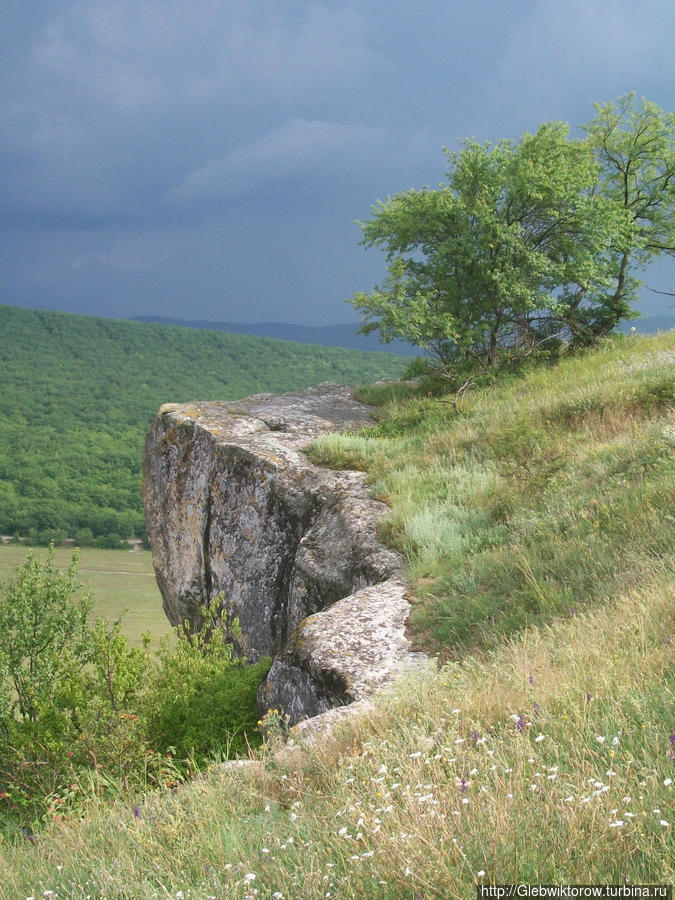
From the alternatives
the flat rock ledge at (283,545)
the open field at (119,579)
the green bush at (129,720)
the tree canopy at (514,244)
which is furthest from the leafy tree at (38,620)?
the open field at (119,579)

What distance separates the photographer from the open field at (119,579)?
88562 millimetres

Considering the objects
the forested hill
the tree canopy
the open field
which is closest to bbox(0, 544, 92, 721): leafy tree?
the tree canopy

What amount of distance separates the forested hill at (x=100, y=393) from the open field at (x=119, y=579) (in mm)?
3337

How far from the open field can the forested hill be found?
131 inches

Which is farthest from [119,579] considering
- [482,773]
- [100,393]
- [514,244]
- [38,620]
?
[482,773]

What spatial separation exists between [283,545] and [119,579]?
92043mm

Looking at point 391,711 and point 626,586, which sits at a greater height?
point 626,586

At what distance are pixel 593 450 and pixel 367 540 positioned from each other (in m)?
3.30

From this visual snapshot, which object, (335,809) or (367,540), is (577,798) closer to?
(335,809)

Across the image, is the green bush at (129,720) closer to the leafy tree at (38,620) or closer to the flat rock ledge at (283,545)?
the flat rock ledge at (283,545)

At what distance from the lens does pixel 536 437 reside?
33.7 feet

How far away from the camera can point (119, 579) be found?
315 feet

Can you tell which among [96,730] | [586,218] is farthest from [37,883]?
[586,218]

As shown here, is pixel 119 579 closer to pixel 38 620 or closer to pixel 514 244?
pixel 38 620
